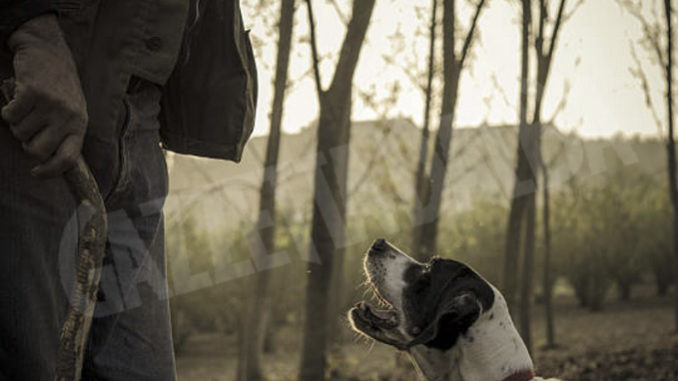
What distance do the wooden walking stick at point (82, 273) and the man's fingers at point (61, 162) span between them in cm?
1

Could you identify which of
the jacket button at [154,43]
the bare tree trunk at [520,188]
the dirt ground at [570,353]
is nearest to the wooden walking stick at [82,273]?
the jacket button at [154,43]

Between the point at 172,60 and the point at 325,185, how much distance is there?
12.2 feet

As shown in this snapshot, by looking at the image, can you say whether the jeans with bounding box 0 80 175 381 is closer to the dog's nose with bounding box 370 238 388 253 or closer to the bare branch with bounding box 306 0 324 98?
the dog's nose with bounding box 370 238 388 253

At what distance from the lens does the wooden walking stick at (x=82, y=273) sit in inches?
60.8

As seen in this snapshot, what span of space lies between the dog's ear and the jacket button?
1.77 meters

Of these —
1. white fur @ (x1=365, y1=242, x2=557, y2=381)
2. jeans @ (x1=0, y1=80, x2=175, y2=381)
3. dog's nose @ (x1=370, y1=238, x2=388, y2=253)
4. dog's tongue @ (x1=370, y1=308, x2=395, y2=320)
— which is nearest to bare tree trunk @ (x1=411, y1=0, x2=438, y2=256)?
dog's nose @ (x1=370, y1=238, x2=388, y2=253)

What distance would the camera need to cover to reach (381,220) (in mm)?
14766

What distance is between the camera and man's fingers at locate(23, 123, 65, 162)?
63.9 inches

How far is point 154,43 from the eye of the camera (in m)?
1.89

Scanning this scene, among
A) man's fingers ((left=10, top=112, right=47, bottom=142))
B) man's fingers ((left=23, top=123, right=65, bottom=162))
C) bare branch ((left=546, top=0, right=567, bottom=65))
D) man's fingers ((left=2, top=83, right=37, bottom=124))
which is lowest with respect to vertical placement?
man's fingers ((left=23, top=123, right=65, bottom=162))

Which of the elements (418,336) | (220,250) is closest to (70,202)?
(418,336)

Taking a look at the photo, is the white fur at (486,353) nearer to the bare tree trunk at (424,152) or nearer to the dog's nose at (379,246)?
the dog's nose at (379,246)

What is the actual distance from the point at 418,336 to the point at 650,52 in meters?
8.78

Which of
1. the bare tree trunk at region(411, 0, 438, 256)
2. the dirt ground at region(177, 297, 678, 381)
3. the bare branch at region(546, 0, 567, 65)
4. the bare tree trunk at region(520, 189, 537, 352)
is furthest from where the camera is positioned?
the bare tree trunk at region(520, 189, 537, 352)
